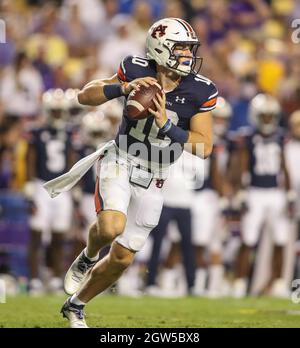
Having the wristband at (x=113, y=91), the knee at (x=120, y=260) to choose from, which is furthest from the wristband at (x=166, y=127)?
the knee at (x=120, y=260)

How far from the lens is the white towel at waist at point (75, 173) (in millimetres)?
6742

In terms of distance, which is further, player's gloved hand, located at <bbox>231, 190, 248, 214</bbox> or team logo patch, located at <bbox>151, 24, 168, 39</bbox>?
player's gloved hand, located at <bbox>231, 190, 248, 214</bbox>

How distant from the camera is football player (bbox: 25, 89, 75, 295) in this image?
34.3ft

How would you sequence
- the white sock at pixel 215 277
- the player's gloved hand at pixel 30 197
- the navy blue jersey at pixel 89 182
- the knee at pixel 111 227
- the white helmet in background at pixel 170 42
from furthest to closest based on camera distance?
the navy blue jersey at pixel 89 182 < the white sock at pixel 215 277 < the player's gloved hand at pixel 30 197 < the white helmet in background at pixel 170 42 < the knee at pixel 111 227

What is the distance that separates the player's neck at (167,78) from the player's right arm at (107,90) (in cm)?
23

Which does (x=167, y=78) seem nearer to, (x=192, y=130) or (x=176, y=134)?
(x=192, y=130)

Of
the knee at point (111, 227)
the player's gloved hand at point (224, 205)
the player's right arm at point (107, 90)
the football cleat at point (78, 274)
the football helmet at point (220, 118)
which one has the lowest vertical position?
the player's gloved hand at point (224, 205)

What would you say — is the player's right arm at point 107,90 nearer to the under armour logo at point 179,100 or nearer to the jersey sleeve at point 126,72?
the jersey sleeve at point 126,72

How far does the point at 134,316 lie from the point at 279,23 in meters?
6.80

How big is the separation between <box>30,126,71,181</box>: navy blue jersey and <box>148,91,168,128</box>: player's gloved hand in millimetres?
4317

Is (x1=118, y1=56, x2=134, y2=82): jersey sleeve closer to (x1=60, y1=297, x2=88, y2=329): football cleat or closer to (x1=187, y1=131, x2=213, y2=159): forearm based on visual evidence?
(x1=187, y1=131, x2=213, y2=159): forearm

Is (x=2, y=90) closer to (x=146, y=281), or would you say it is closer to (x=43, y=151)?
(x=43, y=151)

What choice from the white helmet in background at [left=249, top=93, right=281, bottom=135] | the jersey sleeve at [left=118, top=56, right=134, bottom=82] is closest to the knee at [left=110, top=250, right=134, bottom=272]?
the jersey sleeve at [left=118, top=56, right=134, bottom=82]

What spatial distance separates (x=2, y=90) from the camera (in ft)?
40.0
